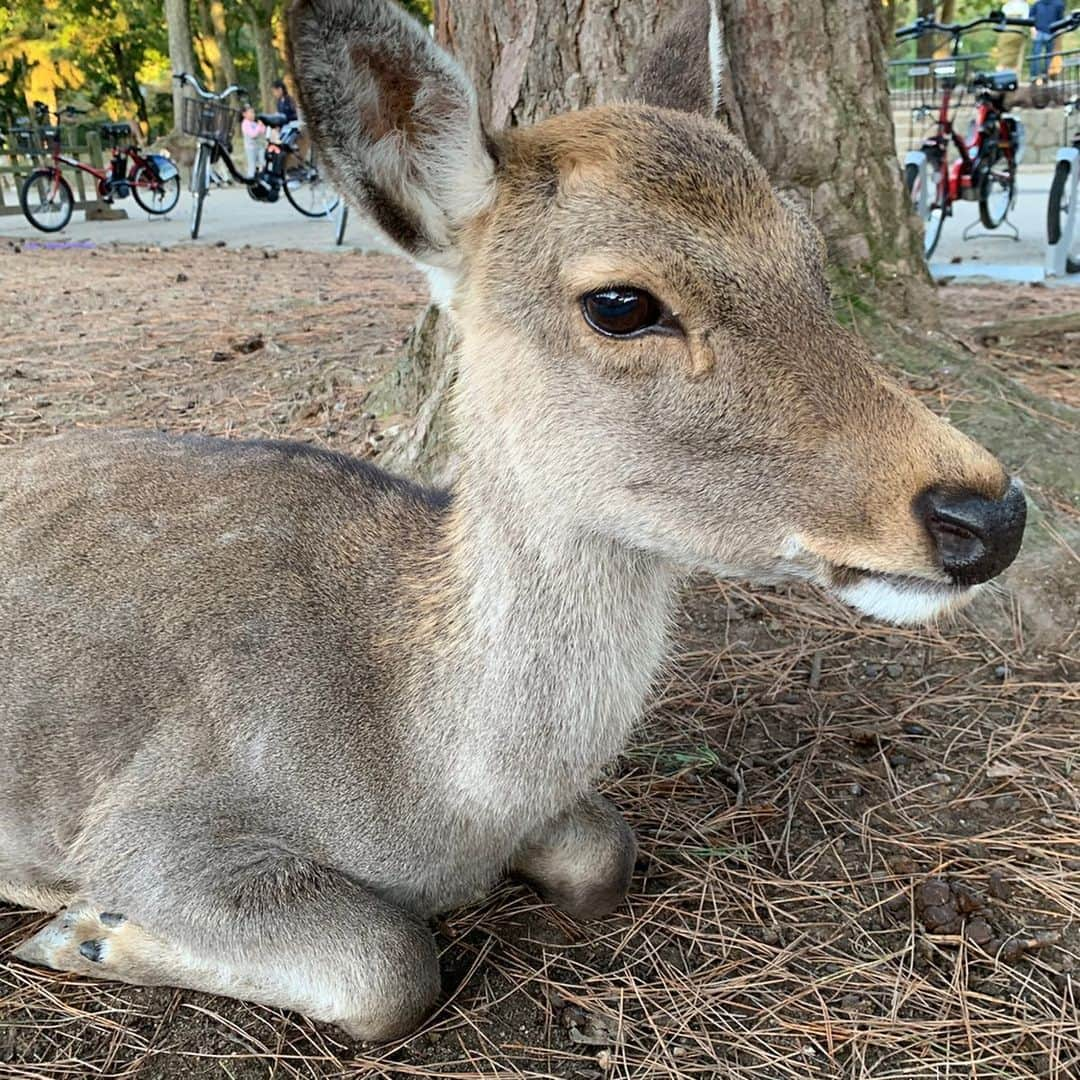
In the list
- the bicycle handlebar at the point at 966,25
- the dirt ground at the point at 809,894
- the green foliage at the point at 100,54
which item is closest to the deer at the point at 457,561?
the dirt ground at the point at 809,894

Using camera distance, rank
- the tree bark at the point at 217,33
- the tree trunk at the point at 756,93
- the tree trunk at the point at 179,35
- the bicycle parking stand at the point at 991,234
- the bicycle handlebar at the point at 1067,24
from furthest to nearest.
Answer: the tree bark at the point at 217,33, the tree trunk at the point at 179,35, the bicycle parking stand at the point at 991,234, the bicycle handlebar at the point at 1067,24, the tree trunk at the point at 756,93

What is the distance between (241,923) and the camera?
227cm

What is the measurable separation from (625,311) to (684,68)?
108 centimetres

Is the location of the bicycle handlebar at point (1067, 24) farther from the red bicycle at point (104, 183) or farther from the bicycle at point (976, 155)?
the red bicycle at point (104, 183)

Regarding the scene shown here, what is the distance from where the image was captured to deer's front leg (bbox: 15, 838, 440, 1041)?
7.27 ft

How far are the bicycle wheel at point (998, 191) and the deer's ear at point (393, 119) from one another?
39.6 ft

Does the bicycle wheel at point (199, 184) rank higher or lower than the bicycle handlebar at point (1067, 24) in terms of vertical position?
lower

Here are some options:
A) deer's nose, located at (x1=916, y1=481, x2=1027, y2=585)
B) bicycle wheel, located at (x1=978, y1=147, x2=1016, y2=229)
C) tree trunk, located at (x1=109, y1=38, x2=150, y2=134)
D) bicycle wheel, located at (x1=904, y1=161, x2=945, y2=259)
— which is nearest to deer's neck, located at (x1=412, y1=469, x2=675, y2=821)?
deer's nose, located at (x1=916, y1=481, x2=1027, y2=585)

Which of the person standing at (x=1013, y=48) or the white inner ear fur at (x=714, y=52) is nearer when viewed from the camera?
the white inner ear fur at (x=714, y=52)

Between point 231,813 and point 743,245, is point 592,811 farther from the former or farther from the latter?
point 743,245

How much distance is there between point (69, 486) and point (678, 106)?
1.96 meters

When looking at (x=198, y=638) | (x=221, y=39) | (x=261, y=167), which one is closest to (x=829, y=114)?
(x=198, y=638)

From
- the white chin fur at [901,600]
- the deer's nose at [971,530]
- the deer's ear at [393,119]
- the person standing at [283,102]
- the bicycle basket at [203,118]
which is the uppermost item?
the deer's ear at [393,119]

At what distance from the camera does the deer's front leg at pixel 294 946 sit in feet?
7.27
